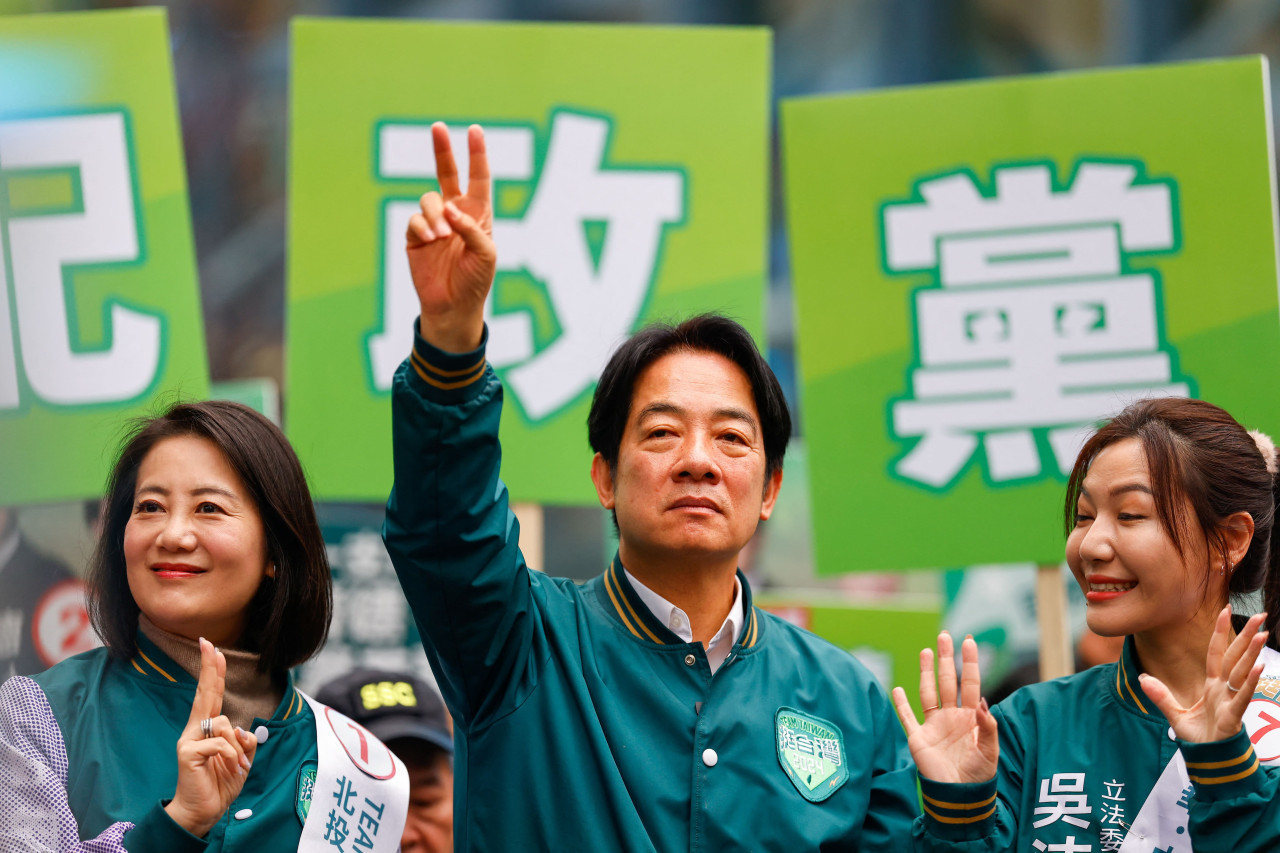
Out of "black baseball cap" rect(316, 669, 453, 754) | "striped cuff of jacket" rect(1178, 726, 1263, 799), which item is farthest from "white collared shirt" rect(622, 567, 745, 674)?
"black baseball cap" rect(316, 669, 453, 754)

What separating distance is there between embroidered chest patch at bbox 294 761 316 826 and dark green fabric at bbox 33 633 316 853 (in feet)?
0.04

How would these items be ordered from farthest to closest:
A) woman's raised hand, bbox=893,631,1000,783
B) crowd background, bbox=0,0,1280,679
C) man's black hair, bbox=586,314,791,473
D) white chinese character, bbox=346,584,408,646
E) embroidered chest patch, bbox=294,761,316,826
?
crowd background, bbox=0,0,1280,679 → white chinese character, bbox=346,584,408,646 → man's black hair, bbox=586,314,791,473 → embroidered chest patch, bbox=294,761,316,826 → woman's raised hand, bbox=893,631,1000,783

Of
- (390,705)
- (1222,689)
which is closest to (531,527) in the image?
(390,705)

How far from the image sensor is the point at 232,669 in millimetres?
2549

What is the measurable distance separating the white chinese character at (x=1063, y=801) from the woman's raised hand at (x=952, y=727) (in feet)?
0.47

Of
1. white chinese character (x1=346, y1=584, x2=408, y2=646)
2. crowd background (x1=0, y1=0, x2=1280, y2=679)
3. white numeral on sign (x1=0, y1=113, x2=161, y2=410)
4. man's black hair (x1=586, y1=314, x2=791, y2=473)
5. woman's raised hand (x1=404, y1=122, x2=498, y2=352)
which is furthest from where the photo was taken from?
crowd background (x1=0, y1=0, x2=1280, y2=679)

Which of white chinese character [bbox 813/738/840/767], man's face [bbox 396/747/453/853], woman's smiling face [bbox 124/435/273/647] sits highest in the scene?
woman's smiling face [bbox 124/435/273/647]

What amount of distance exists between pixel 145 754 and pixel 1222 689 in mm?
1871

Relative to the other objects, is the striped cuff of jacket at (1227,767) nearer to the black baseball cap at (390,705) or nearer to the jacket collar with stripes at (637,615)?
the jacket collar with stripes at (637,615)

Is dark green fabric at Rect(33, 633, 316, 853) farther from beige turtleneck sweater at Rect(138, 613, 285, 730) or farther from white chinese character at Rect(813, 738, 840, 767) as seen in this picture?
white chinese character at Rect(813, 738, 840, 767)

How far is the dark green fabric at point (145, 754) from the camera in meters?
2.31

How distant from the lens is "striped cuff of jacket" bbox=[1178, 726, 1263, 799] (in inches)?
87.1

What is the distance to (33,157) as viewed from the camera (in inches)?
160

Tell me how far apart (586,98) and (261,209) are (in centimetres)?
438
